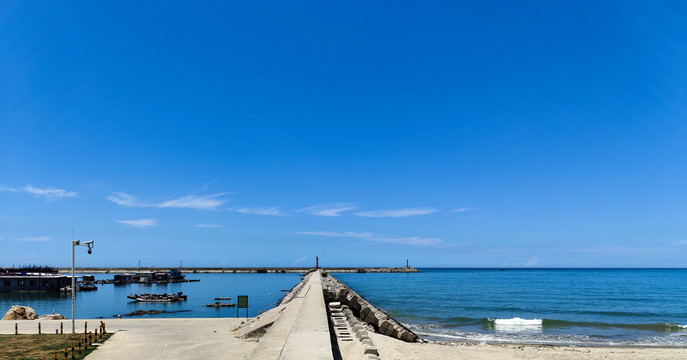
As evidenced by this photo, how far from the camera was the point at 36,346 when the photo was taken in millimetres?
18953

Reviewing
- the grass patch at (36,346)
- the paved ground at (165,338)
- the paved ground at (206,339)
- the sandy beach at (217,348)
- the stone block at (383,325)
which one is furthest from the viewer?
the stone block at (383,325)

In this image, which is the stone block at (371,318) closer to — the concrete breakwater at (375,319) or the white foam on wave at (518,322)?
the concrete breakwater at (375,319)

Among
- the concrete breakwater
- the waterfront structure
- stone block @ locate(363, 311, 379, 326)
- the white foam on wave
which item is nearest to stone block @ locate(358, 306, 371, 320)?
the concrete breakwater

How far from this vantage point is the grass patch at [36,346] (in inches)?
675

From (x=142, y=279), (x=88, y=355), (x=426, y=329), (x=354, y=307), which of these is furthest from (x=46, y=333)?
(x=142, y=279)

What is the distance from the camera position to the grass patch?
17.2 meters

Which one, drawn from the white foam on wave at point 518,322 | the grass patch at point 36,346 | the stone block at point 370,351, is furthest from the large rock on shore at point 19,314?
the white foam on wave at point 518,322

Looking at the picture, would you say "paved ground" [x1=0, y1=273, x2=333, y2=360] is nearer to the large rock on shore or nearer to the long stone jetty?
the long stone jetty

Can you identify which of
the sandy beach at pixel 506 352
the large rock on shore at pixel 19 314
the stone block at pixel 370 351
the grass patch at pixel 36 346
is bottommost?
the sandy beach at pixel 506 352

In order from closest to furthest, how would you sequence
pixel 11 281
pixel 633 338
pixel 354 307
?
pixel 633 338 → pixel 354 307 → pixel 11 281

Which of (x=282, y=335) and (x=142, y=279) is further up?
(x=282, y=335)

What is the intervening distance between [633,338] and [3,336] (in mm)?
34419

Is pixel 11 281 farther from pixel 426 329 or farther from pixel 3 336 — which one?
pixel 426 329

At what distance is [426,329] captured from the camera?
32219 mm
